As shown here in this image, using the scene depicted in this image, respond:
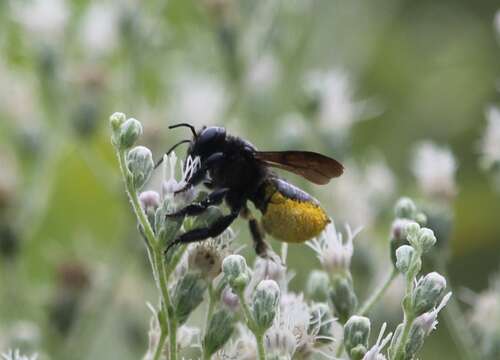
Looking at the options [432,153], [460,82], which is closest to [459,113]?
[460,82]

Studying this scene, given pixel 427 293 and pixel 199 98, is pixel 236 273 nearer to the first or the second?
pixel 427 293

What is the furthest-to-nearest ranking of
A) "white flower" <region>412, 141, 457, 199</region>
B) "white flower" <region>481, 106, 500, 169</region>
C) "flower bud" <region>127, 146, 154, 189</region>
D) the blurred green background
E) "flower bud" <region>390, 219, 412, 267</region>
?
the blurred green background < "white flower" <region>412, 141, 457, 199</region> < "white flower" <region>481, 106, 500, 169</region> < "flower bud" <region>390, 219, 412, 267</region> < "flower bud" <region>127, 146, 154, 189</region>

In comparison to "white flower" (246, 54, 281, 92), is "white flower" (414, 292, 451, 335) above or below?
below

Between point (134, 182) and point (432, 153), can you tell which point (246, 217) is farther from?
point (432, 153)

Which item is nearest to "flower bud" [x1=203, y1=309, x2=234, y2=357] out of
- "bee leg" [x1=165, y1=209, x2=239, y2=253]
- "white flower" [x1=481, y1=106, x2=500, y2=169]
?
"bee leg" [x1=165, y1=209, x2=239, y2=253]

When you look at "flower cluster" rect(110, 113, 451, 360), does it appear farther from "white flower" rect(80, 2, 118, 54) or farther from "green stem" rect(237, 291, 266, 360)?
"white flower" rect(80, 2, 118, 54)

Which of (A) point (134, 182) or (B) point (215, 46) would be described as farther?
(B) point (215, 46)
